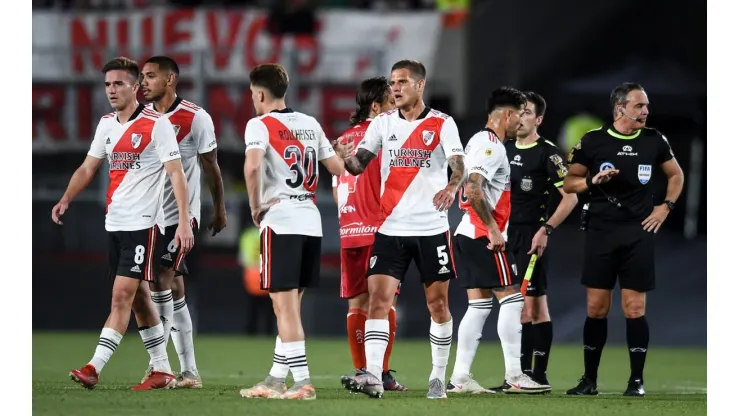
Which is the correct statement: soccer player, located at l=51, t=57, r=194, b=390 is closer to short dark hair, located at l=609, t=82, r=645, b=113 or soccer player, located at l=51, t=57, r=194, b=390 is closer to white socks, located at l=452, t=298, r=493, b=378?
white socks, located at l=452, t=298, r=493, b=378

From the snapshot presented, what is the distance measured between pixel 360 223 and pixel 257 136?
4.85 ft

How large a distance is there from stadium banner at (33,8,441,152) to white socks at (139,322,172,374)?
37.3ft

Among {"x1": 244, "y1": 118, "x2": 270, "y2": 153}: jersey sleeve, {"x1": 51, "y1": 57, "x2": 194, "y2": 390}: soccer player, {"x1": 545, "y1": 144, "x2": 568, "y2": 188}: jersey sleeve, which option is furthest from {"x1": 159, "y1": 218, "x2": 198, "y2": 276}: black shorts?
{"x1": 545, "y1": 144, "x2": 568, "y2": 188}: jersey sleeve

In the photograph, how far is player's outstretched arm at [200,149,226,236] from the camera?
801 cm

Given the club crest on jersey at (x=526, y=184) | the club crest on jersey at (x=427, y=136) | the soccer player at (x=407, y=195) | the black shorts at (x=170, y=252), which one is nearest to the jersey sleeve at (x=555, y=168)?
the club crest on jersey at (x=526, y=184)

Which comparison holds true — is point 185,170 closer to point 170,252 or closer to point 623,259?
point 170,252

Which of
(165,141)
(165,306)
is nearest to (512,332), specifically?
(165,306)

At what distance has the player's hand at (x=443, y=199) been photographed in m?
7.01

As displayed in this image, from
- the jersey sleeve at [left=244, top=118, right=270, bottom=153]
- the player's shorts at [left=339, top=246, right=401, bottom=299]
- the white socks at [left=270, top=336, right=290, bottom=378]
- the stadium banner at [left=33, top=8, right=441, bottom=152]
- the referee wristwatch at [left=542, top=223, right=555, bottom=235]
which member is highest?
the stadium banner at [left=33, top=8, right=441, bottom=152]

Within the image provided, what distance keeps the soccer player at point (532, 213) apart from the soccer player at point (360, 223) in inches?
38.9

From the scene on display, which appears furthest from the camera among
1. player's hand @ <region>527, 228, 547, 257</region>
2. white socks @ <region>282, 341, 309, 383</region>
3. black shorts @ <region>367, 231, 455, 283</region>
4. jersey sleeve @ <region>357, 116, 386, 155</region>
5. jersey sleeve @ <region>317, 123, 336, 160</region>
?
player's hand @ <region>527, 228, 547, 257</region>

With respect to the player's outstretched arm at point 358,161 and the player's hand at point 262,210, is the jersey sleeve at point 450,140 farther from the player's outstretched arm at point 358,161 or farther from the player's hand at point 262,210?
the player's hand at point 262,210

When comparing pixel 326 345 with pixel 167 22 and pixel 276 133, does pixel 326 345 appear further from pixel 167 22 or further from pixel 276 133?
pixel 167 22
